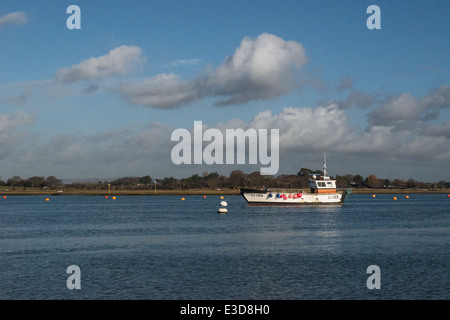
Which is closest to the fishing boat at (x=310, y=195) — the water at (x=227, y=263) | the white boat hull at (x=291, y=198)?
the white boat hull at (x=291, y=198)

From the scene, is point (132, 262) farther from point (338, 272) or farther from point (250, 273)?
point (338, 272)

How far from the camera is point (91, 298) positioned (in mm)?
28688

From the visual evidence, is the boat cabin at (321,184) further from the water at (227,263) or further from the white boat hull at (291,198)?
the water at (227,263)

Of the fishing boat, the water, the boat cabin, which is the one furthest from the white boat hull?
the water

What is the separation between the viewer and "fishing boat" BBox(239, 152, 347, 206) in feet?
388

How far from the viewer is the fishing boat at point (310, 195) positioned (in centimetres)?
11838

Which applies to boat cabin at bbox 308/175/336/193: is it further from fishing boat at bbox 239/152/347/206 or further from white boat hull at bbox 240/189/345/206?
white boat hull at bbox 240/189/345/206

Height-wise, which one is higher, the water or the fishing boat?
the fishing boat

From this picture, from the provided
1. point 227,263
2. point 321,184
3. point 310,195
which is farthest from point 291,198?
point 227,263

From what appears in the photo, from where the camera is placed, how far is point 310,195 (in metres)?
118

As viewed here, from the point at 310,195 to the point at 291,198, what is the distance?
183 inches

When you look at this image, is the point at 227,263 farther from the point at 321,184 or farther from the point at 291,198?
the point at 321,184

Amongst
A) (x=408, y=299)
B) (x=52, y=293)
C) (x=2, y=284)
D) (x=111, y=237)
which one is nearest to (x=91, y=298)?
(x=52, y=293)

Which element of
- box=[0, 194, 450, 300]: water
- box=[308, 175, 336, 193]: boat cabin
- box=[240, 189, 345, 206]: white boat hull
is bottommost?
box=[0, 194, 450, 300]: water
